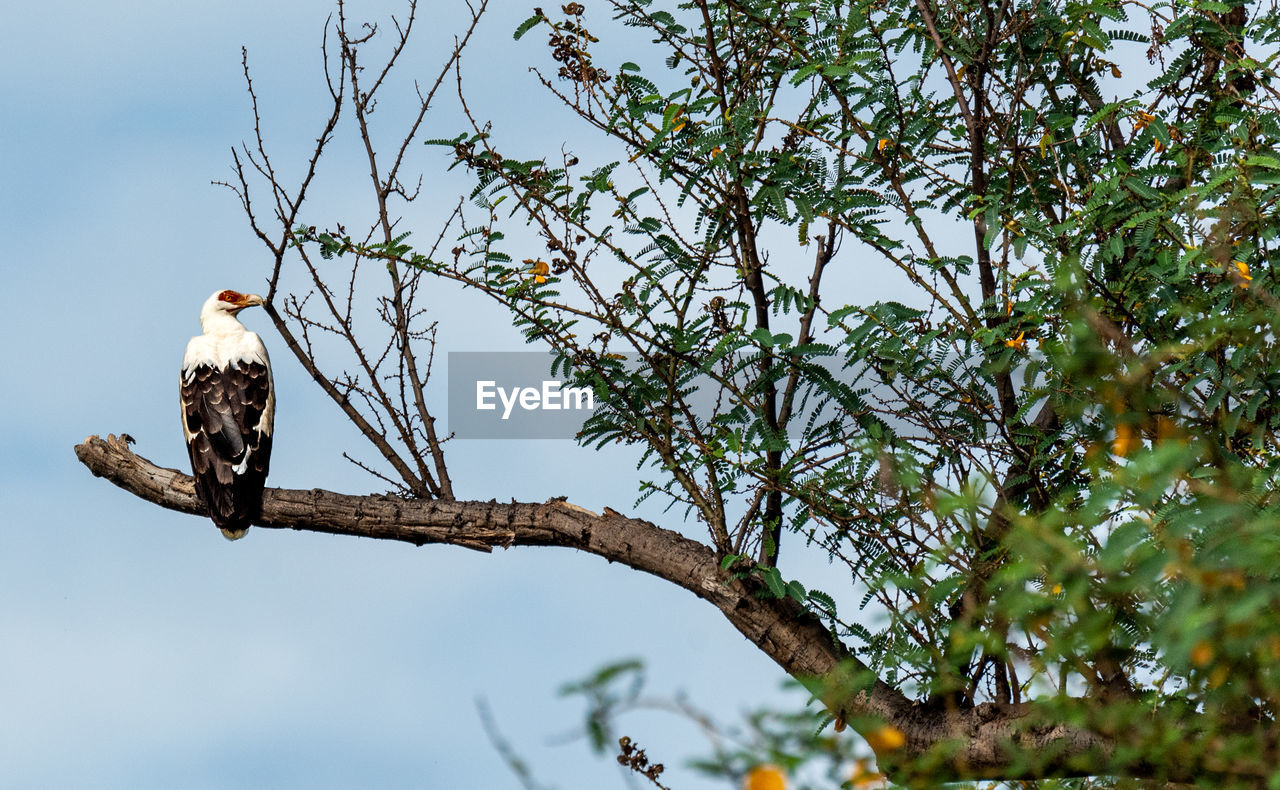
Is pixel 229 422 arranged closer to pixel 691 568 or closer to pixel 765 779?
pixel 691 568

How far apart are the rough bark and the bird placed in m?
0.14

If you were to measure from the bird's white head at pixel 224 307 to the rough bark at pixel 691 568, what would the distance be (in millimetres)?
1030

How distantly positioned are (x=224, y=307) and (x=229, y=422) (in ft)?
4.38

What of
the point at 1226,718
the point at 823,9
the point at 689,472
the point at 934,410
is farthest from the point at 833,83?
the point at 1226,718

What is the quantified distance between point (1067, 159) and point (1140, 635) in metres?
2.47

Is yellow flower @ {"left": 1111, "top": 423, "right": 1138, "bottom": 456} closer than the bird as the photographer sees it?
Yes

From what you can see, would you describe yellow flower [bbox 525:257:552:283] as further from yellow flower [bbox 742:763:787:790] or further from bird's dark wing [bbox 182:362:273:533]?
yellow flower [bbox 742:763:787:790]

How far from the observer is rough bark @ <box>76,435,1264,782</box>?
15.4ft

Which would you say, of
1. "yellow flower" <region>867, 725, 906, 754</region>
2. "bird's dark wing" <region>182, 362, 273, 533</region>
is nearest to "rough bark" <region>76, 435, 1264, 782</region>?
"bird's dark wing" <region>182, 362, 273, 533</region>

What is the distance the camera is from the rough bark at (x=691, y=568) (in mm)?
4684

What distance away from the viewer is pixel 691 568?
17.3 ft

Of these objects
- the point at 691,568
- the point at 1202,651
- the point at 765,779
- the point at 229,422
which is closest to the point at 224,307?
Result: the point at 229,422

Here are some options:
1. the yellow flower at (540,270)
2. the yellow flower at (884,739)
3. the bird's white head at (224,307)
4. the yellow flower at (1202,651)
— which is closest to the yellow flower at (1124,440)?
the yellow flower at (1202,651)

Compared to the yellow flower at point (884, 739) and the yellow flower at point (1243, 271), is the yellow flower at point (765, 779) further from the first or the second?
the yellow flower at point (1243, 271)
